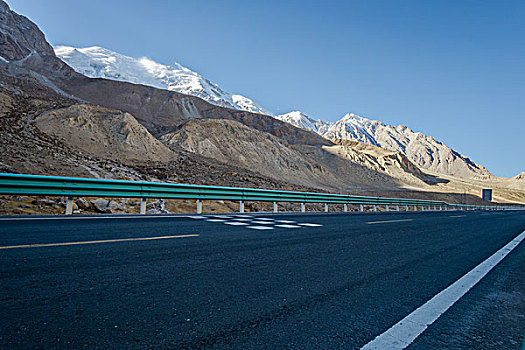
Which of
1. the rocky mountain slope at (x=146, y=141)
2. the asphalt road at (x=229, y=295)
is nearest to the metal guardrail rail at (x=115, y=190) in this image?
the asphalt road at (x=229, y=295)

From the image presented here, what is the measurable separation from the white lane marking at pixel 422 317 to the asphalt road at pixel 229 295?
0.18 feet

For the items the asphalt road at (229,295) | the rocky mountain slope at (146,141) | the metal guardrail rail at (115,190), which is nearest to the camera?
the asphalt road at (229,295)

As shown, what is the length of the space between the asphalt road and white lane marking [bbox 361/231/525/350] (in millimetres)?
55

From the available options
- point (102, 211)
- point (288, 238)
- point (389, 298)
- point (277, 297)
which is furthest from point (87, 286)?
point (102, 211)

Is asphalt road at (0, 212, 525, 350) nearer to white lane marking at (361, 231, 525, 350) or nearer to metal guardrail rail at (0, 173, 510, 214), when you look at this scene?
white lane marking at (361, 231, 525, 350)

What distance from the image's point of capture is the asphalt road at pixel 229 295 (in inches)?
83.0

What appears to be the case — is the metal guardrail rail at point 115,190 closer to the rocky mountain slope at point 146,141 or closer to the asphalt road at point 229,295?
the asphalt road at point 229,295

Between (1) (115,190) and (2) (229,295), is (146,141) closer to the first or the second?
(1) (115,190)

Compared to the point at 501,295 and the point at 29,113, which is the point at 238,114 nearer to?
the point at 29,113

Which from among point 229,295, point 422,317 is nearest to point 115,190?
point 229,295

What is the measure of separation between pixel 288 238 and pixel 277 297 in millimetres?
3352

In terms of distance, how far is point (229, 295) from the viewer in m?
2.87

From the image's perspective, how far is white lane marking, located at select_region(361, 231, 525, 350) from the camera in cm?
216

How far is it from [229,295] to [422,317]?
1.62m
